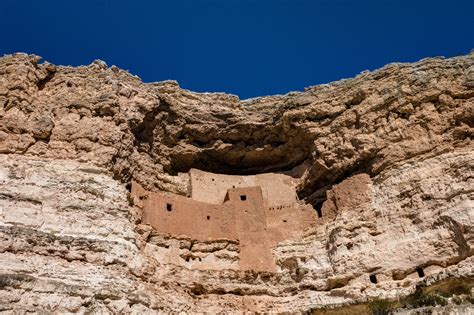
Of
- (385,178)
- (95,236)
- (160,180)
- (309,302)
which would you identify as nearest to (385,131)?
(385,178)

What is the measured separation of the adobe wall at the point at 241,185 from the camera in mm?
19609

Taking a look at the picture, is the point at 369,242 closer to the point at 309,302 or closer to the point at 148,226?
the point at 309,302

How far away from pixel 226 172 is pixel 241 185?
1394 millimetres

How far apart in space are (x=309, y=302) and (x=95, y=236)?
5970 millimetres

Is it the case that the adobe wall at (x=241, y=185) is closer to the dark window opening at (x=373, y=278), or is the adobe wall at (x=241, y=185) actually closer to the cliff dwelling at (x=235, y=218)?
the cliff dwelling at (x=235, y=218)

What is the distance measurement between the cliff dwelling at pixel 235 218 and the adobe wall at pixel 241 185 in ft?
0.12

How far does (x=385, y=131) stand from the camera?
721 inches

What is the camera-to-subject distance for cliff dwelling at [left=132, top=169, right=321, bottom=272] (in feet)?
55.7

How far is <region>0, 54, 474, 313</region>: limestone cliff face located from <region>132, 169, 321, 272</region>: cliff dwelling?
0.33 meters

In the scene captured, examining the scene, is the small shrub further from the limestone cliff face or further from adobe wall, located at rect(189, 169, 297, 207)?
adobe wall, located at rect(189, 169, 297, 207)

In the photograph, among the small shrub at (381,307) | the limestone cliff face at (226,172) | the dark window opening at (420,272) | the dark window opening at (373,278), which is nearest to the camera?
the small shrub at (381,307)

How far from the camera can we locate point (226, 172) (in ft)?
71.1

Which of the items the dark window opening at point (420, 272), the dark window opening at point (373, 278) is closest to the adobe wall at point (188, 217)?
the dark window opening at point (373, 278)

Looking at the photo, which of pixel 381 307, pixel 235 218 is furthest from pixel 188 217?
pixel 381 307
